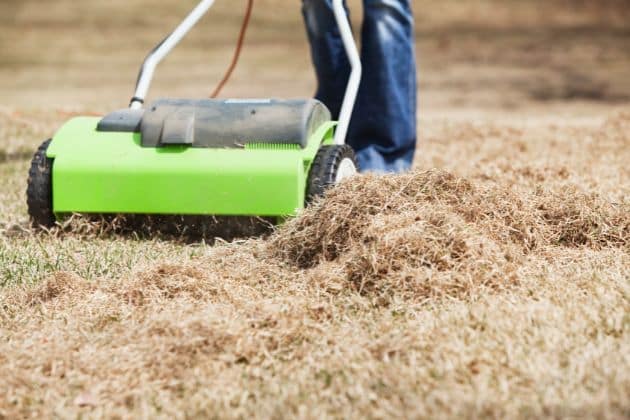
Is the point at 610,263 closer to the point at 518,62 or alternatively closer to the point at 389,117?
the point at 389,117

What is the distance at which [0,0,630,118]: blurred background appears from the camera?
26.5 feet

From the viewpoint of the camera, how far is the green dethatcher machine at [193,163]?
294 cm

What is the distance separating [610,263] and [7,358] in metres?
1.41

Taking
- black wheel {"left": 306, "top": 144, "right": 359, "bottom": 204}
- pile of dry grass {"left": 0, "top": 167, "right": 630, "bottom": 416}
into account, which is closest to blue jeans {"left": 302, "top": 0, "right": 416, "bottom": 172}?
black wheel {"left": 306, "top": 144, "right": 359, "bottom": 204}

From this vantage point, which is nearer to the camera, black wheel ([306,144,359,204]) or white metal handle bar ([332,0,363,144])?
black wheel ([306,144,359,204])

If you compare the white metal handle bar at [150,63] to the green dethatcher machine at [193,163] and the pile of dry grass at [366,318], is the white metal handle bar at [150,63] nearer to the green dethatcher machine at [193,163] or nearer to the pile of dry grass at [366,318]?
the green dethatcher machine at [193,163]

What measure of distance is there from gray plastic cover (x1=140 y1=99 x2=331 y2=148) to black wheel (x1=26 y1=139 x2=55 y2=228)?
0.98ft

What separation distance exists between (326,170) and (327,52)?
1.48 meters

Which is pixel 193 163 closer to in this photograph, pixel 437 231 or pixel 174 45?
pixel 174 45

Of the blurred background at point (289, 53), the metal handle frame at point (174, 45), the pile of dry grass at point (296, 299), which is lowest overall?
the blurred background at point (289, 53)

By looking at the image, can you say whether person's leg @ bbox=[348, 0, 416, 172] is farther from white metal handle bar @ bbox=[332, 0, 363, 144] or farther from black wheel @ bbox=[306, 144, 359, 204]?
black wheel @ bbox=[306, 144, 359, 204]

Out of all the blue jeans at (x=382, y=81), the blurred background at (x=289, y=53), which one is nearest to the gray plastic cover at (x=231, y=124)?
the blue jeans at (x=382, y=81)

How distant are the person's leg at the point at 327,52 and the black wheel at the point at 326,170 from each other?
1.28m

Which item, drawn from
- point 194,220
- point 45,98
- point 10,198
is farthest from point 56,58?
point 194,220
